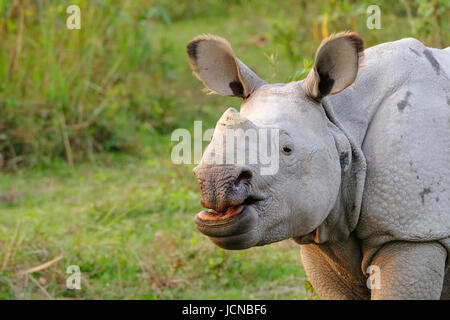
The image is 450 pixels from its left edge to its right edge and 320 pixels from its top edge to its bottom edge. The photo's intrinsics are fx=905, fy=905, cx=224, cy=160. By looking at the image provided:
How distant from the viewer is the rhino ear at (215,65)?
370cm

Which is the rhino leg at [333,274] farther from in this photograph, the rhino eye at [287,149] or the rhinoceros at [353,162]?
the rhino eye at [287,149]

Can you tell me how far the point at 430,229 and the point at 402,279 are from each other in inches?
8.6

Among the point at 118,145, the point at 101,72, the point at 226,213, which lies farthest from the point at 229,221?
the point at 101,72

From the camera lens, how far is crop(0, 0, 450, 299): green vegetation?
561 centimetres

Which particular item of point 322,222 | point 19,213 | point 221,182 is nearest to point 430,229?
point 322,222

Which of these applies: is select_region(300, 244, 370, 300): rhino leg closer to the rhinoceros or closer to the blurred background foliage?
the rhinoceros

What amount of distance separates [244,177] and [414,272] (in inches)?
32.0

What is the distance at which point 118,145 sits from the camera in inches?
336

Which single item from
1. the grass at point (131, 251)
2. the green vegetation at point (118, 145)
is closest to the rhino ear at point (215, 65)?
the green vegetation at point (118, 145)

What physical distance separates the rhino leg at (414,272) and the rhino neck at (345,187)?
0.72ft

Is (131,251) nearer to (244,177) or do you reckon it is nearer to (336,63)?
(336,63)

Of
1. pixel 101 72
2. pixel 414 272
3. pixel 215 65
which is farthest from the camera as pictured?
pixel 101 72

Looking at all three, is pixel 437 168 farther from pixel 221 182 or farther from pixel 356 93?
pixel 221 182

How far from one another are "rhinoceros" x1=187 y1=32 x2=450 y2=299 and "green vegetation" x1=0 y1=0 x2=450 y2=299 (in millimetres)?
703
